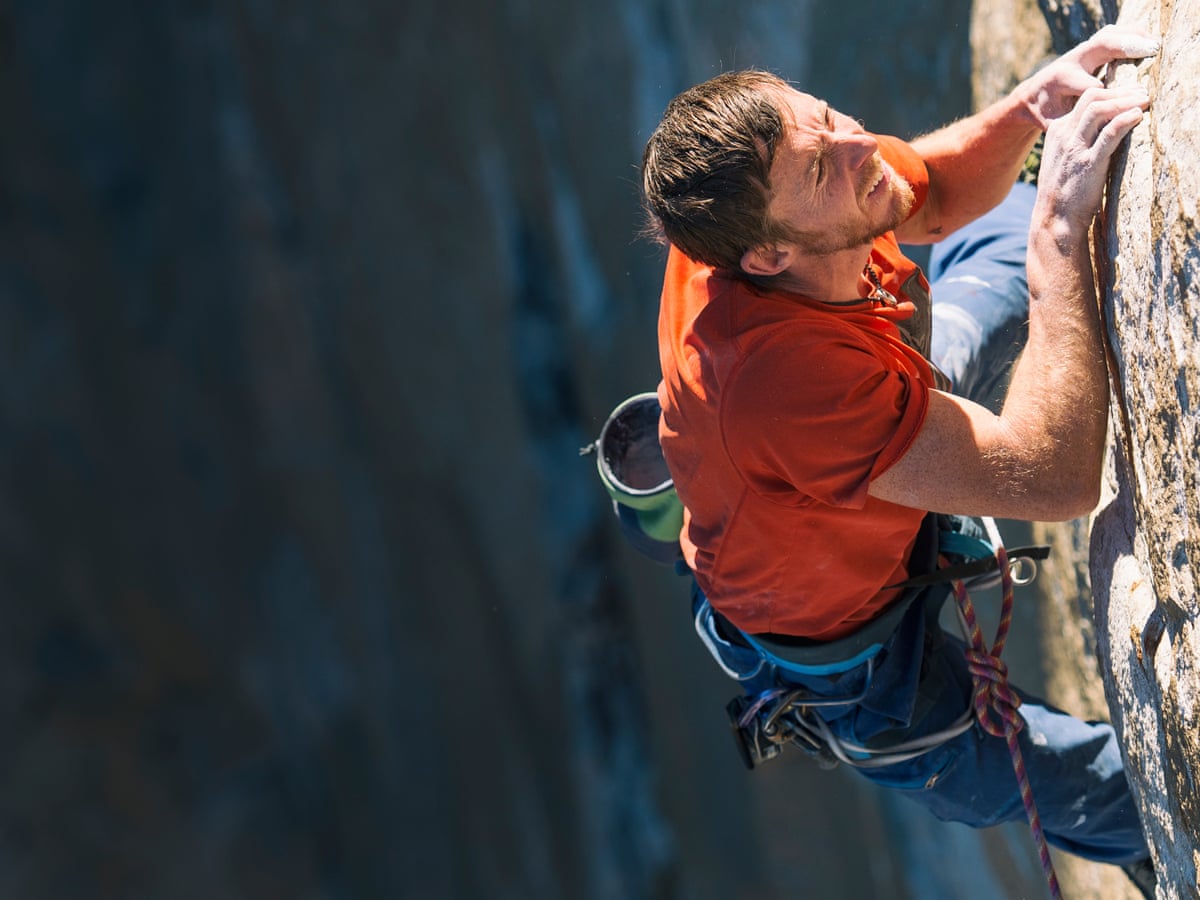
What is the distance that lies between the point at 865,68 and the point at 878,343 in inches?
44.6

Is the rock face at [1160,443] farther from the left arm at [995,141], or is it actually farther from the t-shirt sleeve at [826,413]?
the t-shirt sleeve at [826,413]

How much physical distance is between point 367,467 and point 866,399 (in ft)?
4.58

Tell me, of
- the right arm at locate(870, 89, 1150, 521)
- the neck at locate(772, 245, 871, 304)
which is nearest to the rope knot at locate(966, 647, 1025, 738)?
the right arm at locate(870, 89, 1150, 521)

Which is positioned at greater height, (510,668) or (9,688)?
(9,688)

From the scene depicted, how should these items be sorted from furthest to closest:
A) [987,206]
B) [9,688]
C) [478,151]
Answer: [478,151] < [9,688] < [987,206]

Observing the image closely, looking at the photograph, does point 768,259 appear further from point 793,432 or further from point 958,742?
point 958,742

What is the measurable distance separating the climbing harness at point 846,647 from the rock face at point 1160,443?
14 cm

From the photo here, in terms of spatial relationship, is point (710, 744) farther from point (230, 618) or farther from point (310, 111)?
point (310, 111)

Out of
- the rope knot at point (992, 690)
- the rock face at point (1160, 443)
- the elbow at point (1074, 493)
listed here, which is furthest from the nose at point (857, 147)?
the rope knot at point (992, 690)

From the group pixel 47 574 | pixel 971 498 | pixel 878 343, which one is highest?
pixel 878 343

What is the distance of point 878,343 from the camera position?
0.93 metres

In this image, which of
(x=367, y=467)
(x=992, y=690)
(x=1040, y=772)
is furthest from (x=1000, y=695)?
(x=367, y=467)

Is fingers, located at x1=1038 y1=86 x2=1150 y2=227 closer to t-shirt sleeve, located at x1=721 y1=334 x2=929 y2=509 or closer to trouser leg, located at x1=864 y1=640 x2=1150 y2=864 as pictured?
t-shirt sleeve, located at x1=721 y1=334 x2=929 y2=509

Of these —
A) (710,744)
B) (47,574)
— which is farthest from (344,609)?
(710,744)
